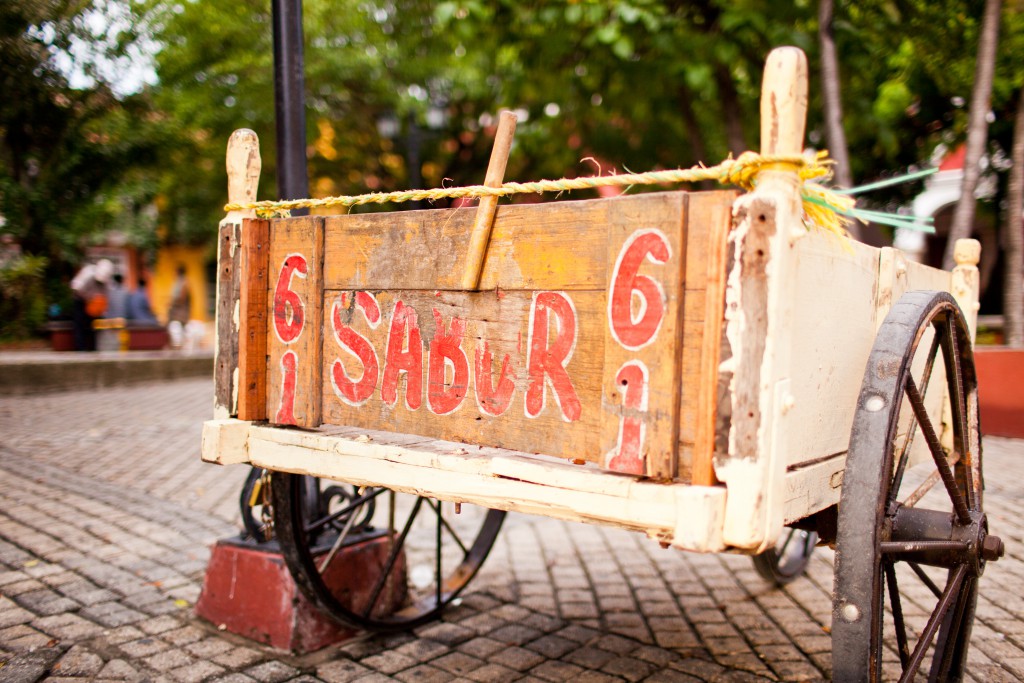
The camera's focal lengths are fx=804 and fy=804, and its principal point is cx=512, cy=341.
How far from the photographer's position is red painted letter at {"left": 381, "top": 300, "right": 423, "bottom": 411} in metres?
2.08

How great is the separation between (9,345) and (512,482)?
13105mm

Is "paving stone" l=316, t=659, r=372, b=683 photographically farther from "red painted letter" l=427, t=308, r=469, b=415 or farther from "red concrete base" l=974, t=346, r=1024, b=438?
"red concrete base" l=974, t=346, r=1024, b=438

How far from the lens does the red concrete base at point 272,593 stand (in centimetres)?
305

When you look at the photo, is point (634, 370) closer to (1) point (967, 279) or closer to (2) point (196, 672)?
(1) point (967, 279)

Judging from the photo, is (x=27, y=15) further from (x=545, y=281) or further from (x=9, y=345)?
(x=545, y=281)

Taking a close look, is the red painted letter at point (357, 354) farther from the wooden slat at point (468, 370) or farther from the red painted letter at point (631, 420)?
the red painted letter at point (631, 420)

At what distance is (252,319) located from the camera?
237 cm

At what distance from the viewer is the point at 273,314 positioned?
2375 millimetres

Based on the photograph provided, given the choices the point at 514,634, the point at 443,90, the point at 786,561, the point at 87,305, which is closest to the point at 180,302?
the point at 87,305

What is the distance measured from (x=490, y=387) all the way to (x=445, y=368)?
0.16 m

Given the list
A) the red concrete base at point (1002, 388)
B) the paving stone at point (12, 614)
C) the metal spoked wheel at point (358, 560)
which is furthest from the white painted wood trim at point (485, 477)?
the red concrete base at point (1002, 388)

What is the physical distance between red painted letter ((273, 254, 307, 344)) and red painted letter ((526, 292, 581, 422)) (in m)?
0.79

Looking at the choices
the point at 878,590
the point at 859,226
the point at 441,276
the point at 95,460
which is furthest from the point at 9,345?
the point at 878,590

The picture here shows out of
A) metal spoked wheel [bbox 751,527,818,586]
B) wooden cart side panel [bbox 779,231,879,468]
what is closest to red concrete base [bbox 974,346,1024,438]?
metal spoked wheel [bbox 751,527,818,586]
